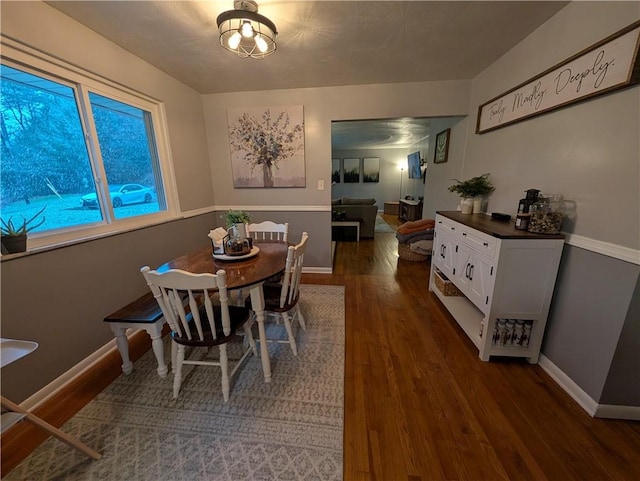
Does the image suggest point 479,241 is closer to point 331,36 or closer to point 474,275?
point 474,275

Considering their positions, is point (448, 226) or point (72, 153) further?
point (448, 226)

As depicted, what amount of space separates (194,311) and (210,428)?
658 mm

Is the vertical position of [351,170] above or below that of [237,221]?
above

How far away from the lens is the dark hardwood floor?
3.73 ft

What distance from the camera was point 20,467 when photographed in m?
1.14

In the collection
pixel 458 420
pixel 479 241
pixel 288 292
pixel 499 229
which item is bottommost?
pixel 458 420

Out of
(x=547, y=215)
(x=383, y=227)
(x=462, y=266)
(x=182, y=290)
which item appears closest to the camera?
(x=182, y=290)

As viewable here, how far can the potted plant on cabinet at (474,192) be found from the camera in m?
2.42

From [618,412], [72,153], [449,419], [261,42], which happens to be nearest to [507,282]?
[618,412]

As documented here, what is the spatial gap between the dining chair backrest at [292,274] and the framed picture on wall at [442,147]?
116 inches

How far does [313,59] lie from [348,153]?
6.99 metres

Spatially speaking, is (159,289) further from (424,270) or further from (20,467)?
(424,270)

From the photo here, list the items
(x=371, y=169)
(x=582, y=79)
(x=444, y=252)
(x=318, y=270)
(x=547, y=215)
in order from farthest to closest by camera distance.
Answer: (x=371, y=169) → (x=318, y=270) → (x=444, y=252) → (x=547, y=215) → (x=582, y=79)

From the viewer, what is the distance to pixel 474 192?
2457 mm
